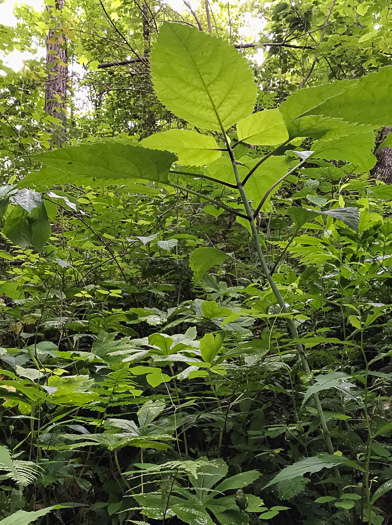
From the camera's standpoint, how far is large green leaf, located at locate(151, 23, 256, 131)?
0.57 m

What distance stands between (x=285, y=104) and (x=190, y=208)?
2744 mm

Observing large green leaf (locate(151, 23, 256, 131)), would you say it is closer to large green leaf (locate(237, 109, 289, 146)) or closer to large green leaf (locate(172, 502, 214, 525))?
large green leaf (locate(237, 109, 289, 146))

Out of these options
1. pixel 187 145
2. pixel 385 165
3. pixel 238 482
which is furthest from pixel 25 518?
pixel 385 165

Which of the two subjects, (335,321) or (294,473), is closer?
(294,473)

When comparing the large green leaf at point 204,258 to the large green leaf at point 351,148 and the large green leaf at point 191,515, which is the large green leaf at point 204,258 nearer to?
the large green leaf at point 351,148

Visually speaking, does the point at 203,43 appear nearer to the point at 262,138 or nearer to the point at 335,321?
the point at 262,138

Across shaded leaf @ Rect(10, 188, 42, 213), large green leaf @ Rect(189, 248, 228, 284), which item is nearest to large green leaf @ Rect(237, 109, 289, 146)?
large green leaf @ Rect(189, 248, 228, 284)

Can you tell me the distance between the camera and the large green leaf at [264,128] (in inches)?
26.7

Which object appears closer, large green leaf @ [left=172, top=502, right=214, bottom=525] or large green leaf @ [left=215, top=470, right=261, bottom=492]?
large green leaf @ [left=172, top=502, right=214, bottom=525]

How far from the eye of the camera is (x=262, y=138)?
722 millimetres

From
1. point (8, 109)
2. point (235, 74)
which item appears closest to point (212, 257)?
point (235, 74)

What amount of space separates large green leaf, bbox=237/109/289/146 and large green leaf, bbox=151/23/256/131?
4 cm

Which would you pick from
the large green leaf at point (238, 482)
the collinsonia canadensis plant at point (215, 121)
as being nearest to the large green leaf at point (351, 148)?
the collinsonia canadensis plant at point (215, 121)

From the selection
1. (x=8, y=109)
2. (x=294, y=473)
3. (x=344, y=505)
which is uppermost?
(x=8, y=109)
